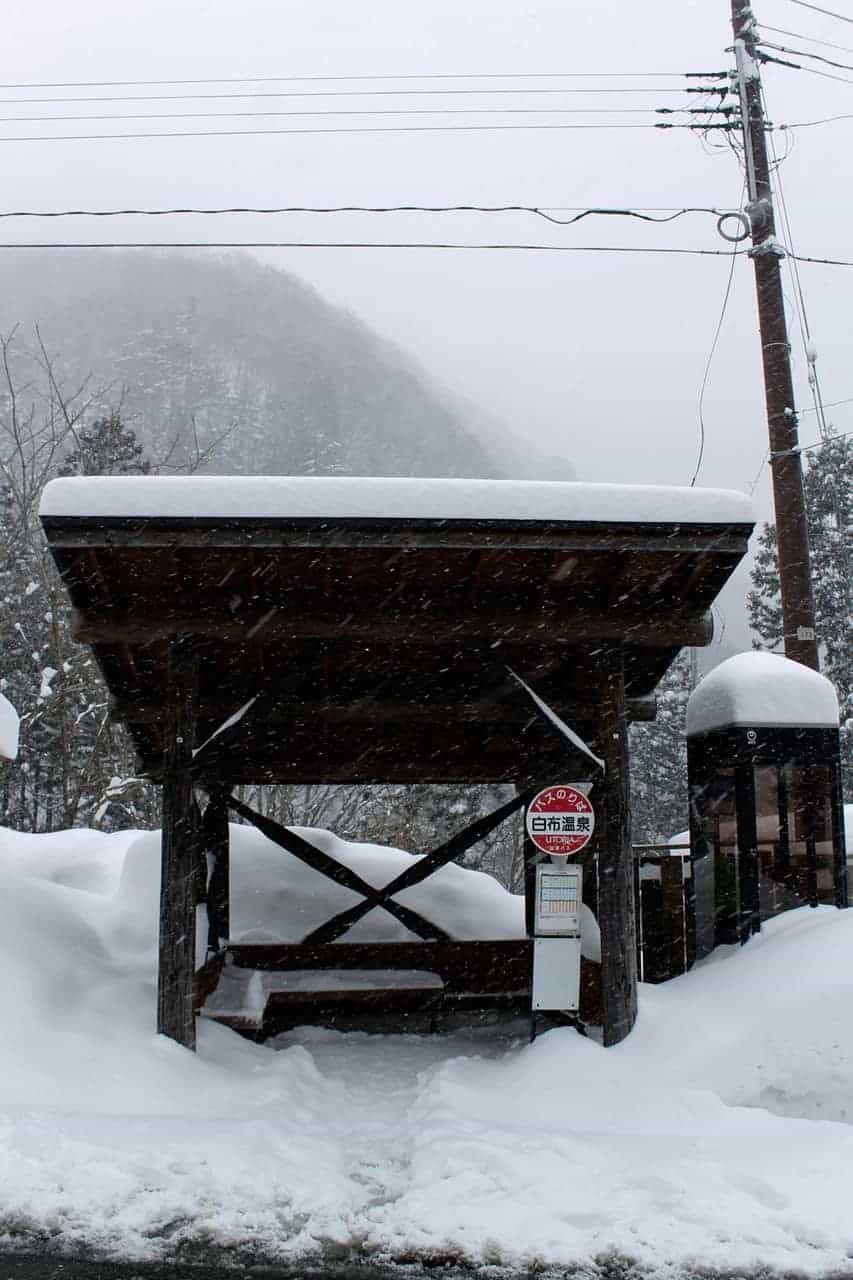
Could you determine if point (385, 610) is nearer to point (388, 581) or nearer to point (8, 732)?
point (388, 581)

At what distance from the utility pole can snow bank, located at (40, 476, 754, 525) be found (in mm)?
4167

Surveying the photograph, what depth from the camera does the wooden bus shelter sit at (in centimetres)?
594

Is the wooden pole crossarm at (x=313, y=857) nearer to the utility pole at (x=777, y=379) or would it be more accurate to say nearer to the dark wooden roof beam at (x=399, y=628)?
the dark wooden roof beam at (x=399, y=628)

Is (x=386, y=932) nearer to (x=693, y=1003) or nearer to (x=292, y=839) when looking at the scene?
Answer: (x=292, y=839)

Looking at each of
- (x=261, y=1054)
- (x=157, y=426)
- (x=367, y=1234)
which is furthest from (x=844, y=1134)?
(x=157, y=426)

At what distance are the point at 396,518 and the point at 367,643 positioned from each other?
5.23 feet

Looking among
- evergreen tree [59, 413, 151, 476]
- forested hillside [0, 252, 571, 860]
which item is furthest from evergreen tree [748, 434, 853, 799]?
evergreen tree [59, 413, 151, 476]

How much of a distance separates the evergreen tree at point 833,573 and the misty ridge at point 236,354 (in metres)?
43.6

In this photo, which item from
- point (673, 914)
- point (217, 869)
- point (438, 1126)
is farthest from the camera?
point (217, 869)

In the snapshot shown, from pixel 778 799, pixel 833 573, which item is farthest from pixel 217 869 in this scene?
pixel 833 573

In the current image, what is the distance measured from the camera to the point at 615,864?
6.93 metres

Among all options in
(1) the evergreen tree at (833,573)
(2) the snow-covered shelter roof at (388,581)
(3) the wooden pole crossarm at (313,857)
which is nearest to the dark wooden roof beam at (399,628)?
(2) the snow-covered shelter roof at (388,581)

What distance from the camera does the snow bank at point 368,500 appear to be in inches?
232

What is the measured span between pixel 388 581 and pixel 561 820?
197 centimetres
